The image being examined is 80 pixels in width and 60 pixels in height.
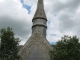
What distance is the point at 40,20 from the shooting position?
46.3 metres

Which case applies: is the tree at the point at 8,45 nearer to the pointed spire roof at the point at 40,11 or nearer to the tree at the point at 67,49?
the tree at the point at 67,49

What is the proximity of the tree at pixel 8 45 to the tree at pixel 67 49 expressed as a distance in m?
5.66

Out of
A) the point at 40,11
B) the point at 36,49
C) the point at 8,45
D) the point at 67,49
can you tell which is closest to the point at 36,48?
the point at 36,49

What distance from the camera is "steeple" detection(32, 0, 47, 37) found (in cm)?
4525

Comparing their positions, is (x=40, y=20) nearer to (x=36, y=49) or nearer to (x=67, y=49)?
(x=36, y=49)

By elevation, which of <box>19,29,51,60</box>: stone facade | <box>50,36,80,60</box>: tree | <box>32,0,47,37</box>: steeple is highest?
<box>32,0,47,37</box>: steeple

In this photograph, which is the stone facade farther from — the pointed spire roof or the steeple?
the pointed spire roof

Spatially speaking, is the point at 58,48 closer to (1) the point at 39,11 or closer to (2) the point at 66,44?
(2) the point at 66,44

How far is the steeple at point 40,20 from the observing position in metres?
45.2

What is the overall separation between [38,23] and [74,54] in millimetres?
19608

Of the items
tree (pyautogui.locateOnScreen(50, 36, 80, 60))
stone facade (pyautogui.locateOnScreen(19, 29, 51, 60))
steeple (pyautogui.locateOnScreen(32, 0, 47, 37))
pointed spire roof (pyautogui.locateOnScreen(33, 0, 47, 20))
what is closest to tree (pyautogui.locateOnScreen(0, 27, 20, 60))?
tree (pyautogui.locateOnScreen(50, 36, 80, 60))

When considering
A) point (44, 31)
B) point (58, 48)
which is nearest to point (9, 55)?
point (58, 48)

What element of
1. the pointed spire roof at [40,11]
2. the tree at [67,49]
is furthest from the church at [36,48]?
the tree at [67,49]

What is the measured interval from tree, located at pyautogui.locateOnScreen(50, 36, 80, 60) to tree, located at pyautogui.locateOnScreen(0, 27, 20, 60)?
566 cm
